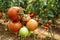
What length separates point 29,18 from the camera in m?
0.92

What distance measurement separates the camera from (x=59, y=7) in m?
2.13

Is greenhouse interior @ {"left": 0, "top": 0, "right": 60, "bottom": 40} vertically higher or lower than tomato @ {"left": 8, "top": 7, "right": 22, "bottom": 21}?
lower

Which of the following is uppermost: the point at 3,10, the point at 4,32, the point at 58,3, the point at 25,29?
the point at 25,29

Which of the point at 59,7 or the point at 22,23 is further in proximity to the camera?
the point at 59,7

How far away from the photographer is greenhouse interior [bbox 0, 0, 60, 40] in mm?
882

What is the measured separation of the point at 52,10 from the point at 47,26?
408 mm

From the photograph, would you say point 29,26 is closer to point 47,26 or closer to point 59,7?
point 47,26

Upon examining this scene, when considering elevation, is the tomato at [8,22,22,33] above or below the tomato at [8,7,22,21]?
below

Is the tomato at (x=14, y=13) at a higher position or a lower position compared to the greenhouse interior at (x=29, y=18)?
higher

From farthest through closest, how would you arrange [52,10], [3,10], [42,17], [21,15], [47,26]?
[3,10]
[52,10]
[42,17]
[47,26]
[21,15]

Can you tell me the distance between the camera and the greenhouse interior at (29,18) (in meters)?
0.88

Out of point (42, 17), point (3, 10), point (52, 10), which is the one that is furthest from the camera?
point (3, 10)

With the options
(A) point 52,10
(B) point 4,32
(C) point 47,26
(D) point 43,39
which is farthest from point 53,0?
(B) point 4,32

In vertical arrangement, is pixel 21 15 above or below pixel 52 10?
above
